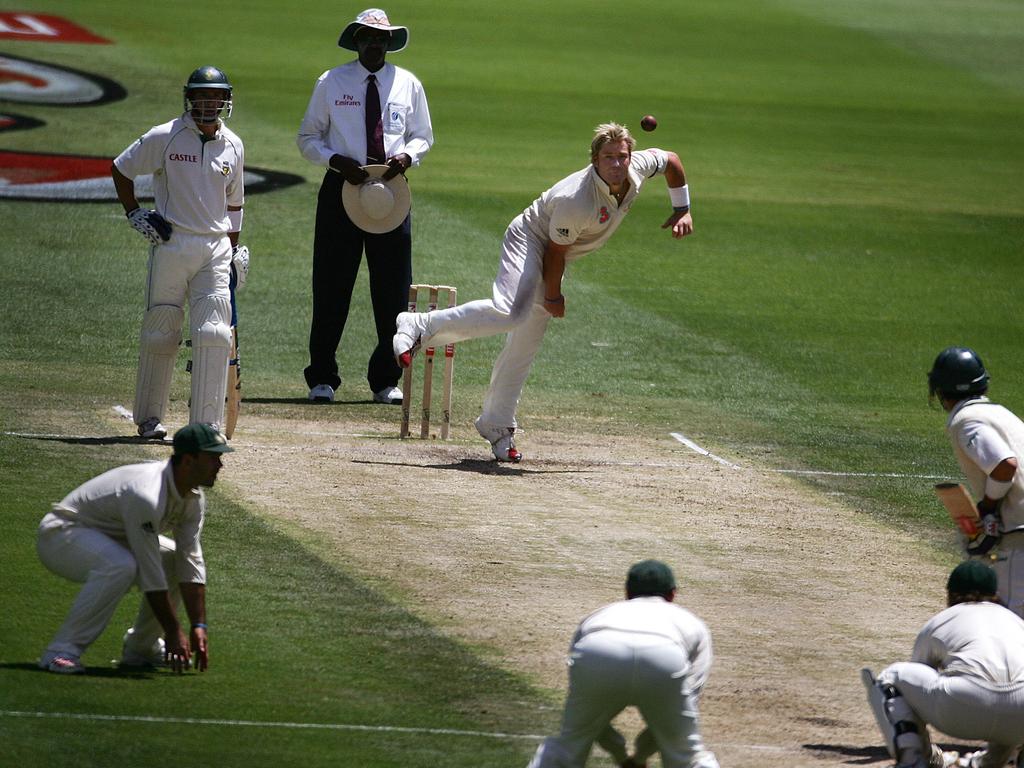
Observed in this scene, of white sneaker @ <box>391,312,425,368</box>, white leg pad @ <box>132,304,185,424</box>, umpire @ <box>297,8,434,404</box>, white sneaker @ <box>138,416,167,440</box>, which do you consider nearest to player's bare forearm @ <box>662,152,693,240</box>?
white sneaker @ <box>391,312,425,368</box>

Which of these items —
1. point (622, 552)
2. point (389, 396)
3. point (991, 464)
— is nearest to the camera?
point (991, 464)

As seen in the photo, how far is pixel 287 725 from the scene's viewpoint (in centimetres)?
673

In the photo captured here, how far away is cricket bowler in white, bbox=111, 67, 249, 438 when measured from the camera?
1056cm

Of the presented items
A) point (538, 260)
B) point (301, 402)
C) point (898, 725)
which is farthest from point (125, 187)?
point (898, 725)

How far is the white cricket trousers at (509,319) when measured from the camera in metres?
11.1

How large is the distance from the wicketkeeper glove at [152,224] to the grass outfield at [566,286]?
4.22 feet

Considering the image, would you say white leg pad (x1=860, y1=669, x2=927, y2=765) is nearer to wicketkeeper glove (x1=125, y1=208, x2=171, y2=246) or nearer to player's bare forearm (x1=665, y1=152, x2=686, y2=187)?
player's bare forearm (x1=665, y1=152, x2=686, y2=187)

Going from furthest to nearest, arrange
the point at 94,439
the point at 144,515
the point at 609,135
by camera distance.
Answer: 1. the point at 94,439
2. the point at 609,135
3. the point at 144,515

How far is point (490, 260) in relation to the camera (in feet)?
61.6

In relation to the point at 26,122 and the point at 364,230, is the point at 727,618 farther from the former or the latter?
the point at 26,122

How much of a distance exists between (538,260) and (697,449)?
2.07 metres

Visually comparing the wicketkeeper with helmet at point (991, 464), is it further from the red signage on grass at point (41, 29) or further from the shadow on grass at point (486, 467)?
the red signage on grass at point (41, 29)

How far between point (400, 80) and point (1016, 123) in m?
17.7

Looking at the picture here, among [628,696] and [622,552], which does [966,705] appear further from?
[622,552]
